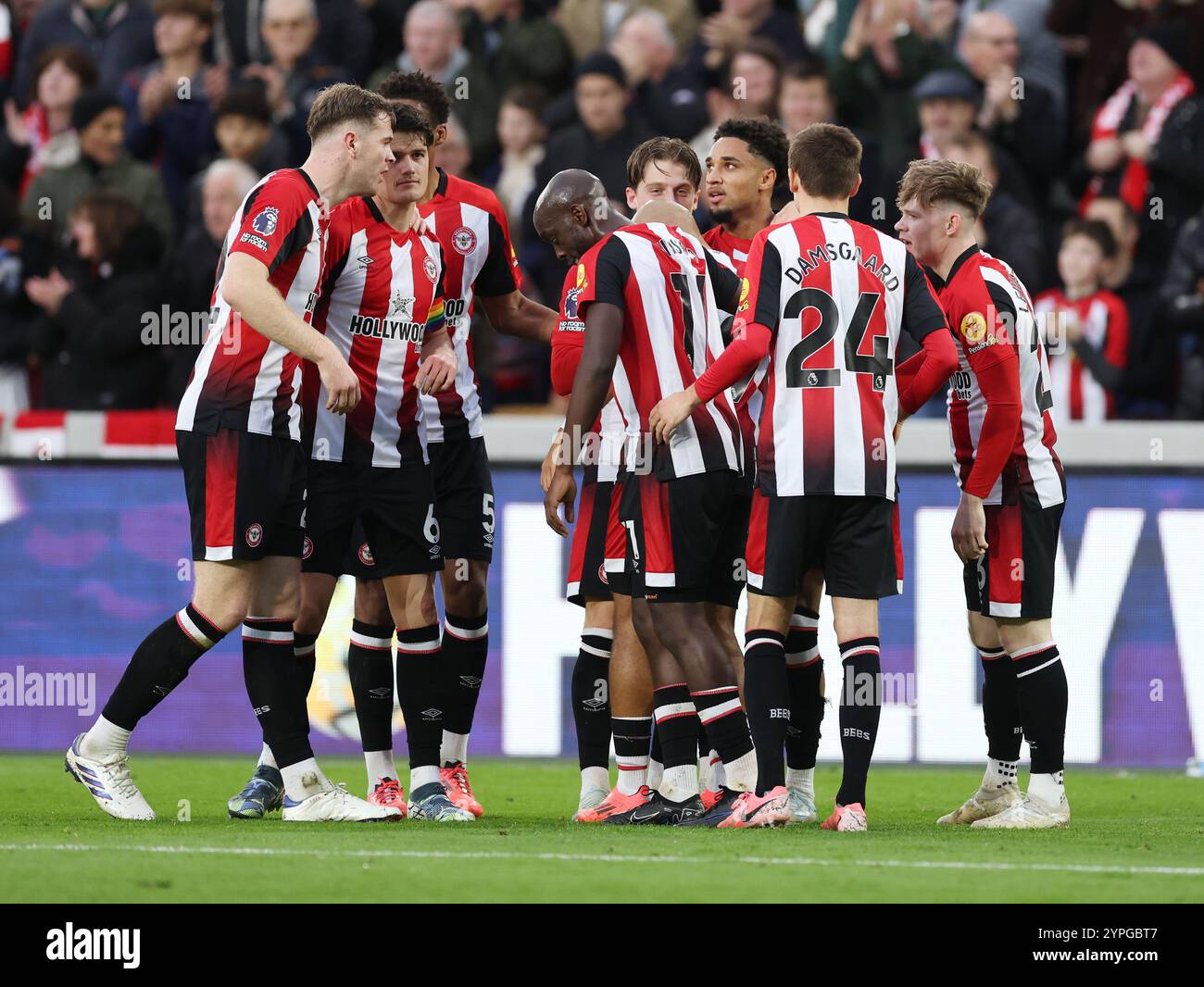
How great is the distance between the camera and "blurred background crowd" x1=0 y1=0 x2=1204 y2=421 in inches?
468

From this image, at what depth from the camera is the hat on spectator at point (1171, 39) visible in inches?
492

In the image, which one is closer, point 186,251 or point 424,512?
point 424,512

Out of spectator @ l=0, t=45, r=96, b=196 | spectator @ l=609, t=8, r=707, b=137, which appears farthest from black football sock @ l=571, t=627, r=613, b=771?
spectator @ l=0, t=45, r=96, b=196

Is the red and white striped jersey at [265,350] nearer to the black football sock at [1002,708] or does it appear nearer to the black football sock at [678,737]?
the black football sock at [678,737]

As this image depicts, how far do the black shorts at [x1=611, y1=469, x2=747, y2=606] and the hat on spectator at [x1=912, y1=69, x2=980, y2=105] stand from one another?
6516 mm

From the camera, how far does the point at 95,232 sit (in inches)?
482

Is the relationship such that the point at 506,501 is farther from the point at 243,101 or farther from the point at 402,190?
the point at 243,101

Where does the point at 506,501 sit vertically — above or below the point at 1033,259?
below

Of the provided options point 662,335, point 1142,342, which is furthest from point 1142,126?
point 662,335

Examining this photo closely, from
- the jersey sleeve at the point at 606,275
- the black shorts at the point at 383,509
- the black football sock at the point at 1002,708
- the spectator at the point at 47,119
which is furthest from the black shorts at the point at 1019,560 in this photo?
the spectator at the point at 47,119

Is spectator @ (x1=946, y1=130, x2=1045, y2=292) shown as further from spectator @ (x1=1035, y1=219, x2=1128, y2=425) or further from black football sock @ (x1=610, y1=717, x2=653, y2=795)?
black football sock @ (x1=610, y1=717, x2=653, y2=795)

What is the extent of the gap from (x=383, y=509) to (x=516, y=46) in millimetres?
7429
